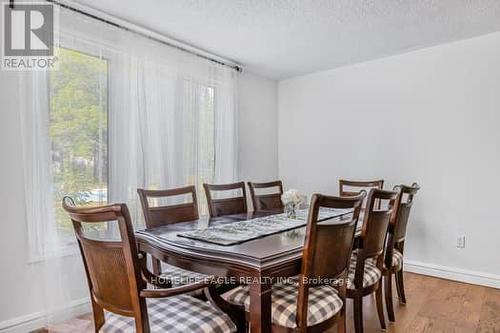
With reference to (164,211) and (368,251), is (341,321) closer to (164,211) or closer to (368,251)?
(368,251)

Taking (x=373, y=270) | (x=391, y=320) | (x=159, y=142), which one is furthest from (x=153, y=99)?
(x=391, y=320)

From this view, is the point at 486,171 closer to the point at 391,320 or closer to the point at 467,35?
the point at 467,35

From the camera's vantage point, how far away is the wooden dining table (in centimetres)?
147

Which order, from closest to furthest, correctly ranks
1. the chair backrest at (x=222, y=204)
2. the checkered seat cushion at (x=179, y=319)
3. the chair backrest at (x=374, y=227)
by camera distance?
the checkered seat cushion at (x=179, y=319), the chair backrest at (x=374, y=227), the chair backrest at (x=222, y=204)

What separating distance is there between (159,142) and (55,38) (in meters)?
1.12

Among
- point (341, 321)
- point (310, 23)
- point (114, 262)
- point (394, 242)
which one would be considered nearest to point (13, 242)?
point (114, 262)

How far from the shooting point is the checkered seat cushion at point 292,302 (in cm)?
161

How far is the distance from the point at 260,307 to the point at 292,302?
264 mm

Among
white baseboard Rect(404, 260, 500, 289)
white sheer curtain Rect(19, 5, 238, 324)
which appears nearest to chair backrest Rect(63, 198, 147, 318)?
white sheer curtain Rect(19, 5, 238, 324)

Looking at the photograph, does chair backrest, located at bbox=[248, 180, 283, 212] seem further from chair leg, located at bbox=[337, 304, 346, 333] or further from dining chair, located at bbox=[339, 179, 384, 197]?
chair leg, located at bbox=[337, 304, 346, 333]

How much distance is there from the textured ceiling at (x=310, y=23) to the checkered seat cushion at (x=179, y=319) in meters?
2.04

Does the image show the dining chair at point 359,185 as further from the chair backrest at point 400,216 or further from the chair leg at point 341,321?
the chair leg at point 341,321

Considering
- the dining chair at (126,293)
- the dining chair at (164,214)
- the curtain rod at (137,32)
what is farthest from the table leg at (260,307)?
the curtain rod at (137,32)

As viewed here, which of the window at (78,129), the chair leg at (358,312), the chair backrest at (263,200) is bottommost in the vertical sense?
the chair leg at (358,312)
